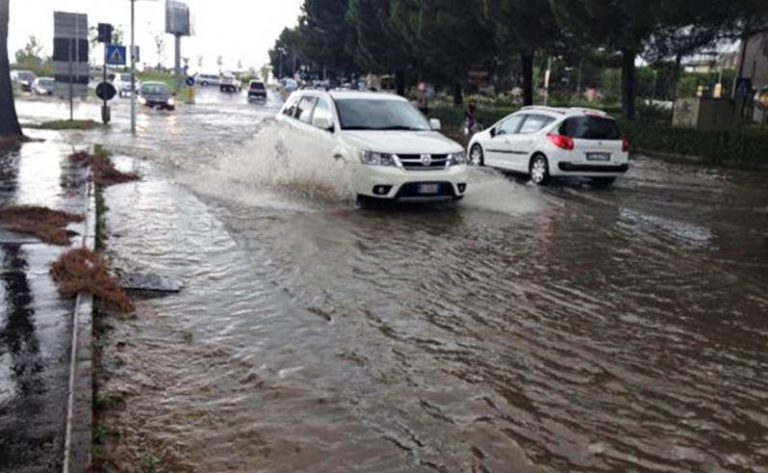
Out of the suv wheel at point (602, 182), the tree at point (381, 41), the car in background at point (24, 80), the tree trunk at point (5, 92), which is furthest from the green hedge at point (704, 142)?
the car in background at point (24, 80)

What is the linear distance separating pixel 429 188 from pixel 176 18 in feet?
267

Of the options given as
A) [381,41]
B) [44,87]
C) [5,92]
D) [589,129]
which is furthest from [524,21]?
[44,87]

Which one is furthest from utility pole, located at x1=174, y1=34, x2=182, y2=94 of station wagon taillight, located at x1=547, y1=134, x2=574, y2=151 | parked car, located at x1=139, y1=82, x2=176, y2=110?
station wagon taillight, located at x1=547, y1=134, x2=574, y2=151

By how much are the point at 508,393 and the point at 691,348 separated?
184 cm

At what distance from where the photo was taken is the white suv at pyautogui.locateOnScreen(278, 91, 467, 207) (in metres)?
11.5

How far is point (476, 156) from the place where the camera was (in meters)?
18.4

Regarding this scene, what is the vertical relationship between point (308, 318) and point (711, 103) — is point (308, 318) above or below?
below

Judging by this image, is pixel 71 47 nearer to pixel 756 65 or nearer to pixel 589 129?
pixel 589 129

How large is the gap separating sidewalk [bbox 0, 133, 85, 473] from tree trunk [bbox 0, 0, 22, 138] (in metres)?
11.9

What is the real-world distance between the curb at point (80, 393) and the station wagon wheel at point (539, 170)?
10.8 metres

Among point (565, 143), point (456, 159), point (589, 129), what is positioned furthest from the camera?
point (589, 129)

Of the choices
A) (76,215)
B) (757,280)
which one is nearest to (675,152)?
(757,280)

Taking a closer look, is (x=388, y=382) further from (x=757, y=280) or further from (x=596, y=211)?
(x=596, y=211)

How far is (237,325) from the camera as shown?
644 cm
